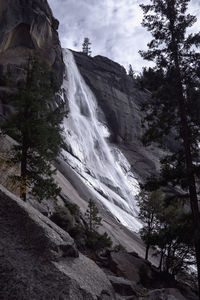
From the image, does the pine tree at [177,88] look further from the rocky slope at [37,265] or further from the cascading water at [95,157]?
the cascading water at [95,157]

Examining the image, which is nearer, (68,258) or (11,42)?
(68,258)

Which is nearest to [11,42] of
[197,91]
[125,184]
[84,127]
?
[84,127]

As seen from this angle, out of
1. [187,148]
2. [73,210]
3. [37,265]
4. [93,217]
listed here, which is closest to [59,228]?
[37,265]

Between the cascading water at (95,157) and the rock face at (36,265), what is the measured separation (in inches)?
918

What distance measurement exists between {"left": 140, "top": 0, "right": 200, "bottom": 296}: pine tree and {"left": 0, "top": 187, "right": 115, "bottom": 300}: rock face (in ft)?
20.9

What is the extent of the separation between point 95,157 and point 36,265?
112 feet

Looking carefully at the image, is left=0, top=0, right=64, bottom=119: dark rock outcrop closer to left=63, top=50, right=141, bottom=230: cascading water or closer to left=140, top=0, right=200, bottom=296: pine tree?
left=63, top=50, right=141, bottom=230: cascading water

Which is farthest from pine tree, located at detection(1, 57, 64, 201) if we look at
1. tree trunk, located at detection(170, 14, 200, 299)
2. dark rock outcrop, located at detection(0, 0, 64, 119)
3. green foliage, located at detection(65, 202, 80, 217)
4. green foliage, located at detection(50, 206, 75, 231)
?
dark rock outcrop, located at detection(0, 0, 64, 119)

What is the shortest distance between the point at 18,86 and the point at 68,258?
10.2 metres

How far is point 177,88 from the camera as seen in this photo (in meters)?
10.5

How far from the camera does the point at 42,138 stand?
1107cm

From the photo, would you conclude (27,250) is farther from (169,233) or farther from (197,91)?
(169,233)

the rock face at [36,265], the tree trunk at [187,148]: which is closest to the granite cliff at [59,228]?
the rock face at [36,265]

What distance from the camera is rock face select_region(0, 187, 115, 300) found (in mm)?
3100
